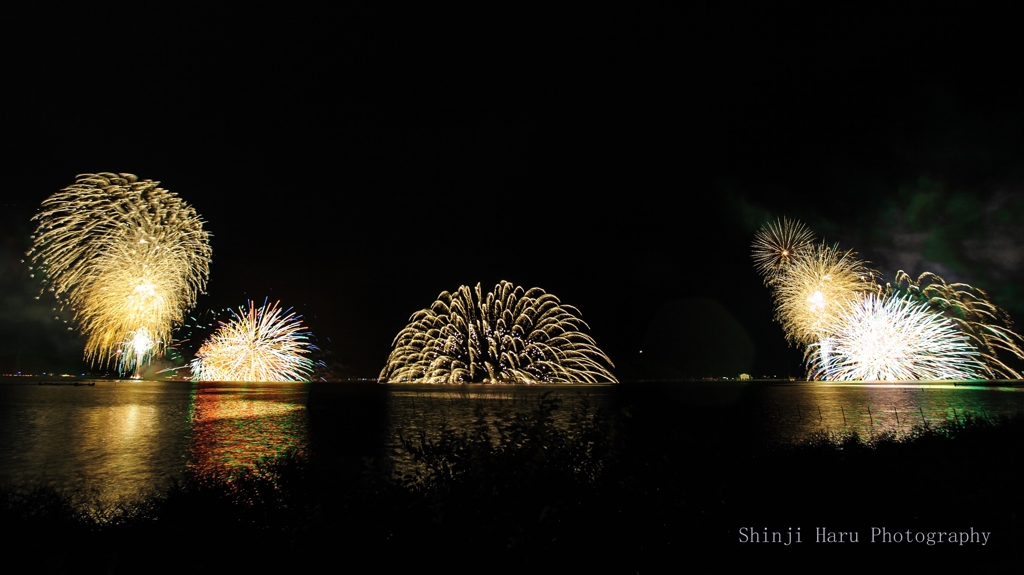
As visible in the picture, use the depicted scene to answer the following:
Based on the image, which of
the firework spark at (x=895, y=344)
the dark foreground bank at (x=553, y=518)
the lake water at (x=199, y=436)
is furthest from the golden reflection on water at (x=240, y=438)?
the firework spark at (x=895, y=344)

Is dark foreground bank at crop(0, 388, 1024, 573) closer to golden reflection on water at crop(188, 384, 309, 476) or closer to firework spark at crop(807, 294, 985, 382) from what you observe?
golden reflection on water at crop(188, 384, 309, 476)

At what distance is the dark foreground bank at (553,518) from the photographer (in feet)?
25.6

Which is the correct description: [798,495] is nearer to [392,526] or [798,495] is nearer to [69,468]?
[392,526]

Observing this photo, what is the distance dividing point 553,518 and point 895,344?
245 ft

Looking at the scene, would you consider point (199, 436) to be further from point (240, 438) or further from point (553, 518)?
point (553, 518)

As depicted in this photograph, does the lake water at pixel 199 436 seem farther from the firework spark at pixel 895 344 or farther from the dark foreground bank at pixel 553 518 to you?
the firework spark at pixel 895 344

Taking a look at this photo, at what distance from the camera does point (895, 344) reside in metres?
68.3

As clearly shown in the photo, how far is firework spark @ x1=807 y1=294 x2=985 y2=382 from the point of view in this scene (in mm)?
65562

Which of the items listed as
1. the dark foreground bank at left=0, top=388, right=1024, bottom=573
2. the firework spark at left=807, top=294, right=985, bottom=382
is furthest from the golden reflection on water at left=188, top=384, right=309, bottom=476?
the firework spark at left=807, top=294, right=985, bottom=382

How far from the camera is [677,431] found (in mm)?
11469

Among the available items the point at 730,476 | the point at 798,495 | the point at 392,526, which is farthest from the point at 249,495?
the point at 798,495

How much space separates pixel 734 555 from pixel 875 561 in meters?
2.32

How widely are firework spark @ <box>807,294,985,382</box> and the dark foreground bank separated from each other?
213 feet

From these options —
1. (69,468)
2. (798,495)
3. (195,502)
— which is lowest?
(69,468)
